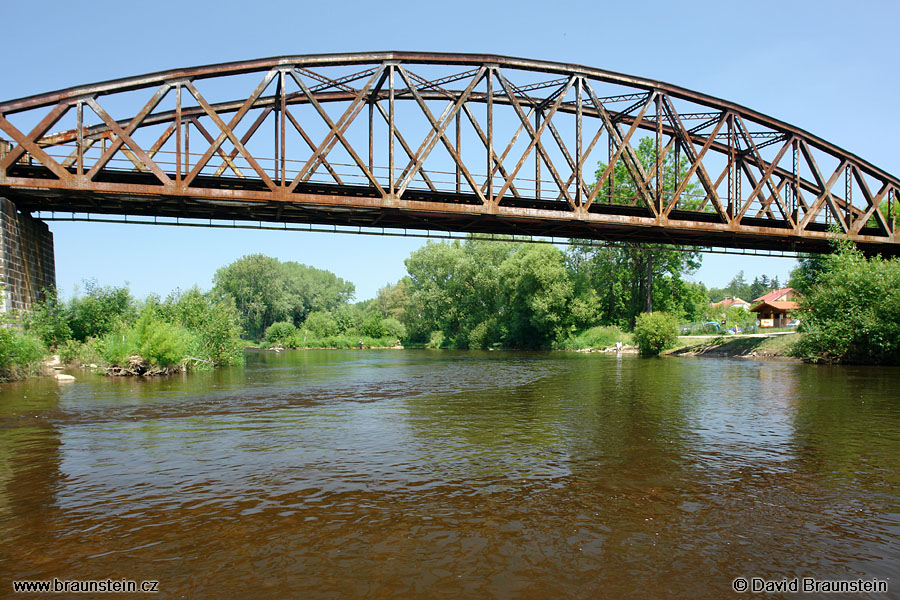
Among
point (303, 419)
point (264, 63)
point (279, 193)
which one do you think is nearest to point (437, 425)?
point (303, 419)

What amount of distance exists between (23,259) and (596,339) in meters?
53.1

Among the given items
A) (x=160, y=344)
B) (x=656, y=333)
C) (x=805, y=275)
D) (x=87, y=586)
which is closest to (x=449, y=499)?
(x=87, y=586)

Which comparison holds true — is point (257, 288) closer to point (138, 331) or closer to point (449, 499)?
point (138, 331)

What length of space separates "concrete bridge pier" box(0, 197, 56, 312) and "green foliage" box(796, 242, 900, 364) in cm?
4286

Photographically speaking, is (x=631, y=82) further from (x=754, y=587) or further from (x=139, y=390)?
(x=754, y=587)

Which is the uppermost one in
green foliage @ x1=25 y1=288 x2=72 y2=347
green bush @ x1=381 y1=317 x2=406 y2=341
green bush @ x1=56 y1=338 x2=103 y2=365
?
green foliage @ x1=25 y1=288 x2=72 y2=347

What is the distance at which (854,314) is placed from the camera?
32.7m

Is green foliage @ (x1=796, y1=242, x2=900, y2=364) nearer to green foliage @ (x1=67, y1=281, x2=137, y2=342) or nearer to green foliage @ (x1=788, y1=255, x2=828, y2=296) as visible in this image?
green foliage @ (x1=788, y1=255, x2=828, y2=296)

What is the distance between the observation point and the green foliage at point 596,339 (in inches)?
2410

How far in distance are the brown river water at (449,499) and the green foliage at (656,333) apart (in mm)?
35790

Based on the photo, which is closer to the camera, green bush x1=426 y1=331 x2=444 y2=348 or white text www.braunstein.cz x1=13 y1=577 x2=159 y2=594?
white text www.braunstein.cz x1=13 y1=577 x2=159 y2=594

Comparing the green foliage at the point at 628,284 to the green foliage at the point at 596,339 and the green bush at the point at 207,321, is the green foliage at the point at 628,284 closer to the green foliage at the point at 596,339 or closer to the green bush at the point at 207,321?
the green foliage at the point at 596,339

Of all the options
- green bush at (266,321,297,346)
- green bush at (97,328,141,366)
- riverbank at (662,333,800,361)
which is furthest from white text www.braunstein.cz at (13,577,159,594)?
green bush at (266,321,297,346)

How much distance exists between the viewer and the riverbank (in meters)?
40.9
